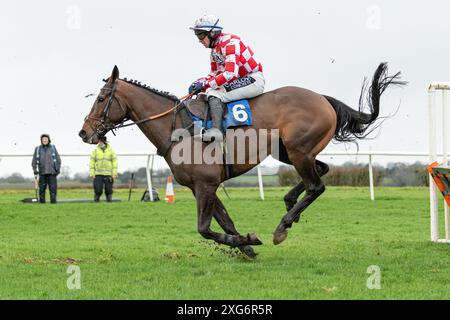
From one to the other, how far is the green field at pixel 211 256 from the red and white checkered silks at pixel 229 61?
1.92 meters

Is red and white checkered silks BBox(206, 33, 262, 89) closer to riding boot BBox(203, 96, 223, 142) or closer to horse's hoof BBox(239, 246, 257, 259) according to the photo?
riding boot BBox(203, 96, 223, 142)

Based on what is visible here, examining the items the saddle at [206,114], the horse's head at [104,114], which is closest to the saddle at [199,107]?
the saddle at [206,114]

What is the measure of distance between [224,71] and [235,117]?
491 millimetres

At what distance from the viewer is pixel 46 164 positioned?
18562 mm

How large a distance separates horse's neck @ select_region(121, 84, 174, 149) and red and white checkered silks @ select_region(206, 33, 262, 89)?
577mm

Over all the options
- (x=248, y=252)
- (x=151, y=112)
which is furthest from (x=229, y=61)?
(x=248, y=252)

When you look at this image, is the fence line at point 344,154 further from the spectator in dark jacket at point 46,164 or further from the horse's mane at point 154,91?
the horse's mane at point 154,91

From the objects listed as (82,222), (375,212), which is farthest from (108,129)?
(375,212)

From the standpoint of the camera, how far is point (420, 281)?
6637 millimetres

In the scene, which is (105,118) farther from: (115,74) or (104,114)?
(115,74)

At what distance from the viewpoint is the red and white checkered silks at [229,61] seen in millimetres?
7988

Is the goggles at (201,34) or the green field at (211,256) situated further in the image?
the goggles at (201,34)

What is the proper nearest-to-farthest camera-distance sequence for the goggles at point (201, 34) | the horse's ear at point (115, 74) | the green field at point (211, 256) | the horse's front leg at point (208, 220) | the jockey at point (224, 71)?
the green field at point (211, 256), the horse's front leg at point (208, 220), the jockey at point (224, 71), the goggles at point (201, 34), the horse's ear at point (115, 74)
